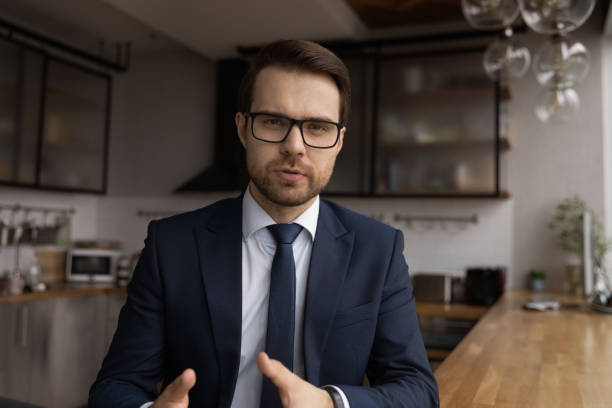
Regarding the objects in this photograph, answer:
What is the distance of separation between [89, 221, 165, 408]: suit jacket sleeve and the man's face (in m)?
0.30

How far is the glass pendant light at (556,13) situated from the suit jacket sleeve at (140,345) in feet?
4.88

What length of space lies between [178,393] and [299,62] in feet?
2.18

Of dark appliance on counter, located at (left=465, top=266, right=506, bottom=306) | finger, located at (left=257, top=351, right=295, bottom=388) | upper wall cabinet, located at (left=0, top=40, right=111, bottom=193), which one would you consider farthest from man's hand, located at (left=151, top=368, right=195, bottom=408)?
upper wall cabinet, located at (left=0, top=40, right=111, bottom=193)

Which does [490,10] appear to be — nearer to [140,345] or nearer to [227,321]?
[227,321]

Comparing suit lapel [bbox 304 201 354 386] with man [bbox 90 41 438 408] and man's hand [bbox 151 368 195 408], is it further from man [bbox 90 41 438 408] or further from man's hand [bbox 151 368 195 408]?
man's hand [bbox 151 368 195 408]

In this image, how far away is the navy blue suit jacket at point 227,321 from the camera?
3.57 ft

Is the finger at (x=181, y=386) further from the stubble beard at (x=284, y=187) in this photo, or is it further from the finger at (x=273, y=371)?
the stubble beard at (x=284, y=187)

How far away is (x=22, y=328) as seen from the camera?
3.40 m

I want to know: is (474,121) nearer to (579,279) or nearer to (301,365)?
(579,279)

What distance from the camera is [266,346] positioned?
109 cm

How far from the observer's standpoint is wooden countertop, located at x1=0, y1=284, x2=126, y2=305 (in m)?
3.38

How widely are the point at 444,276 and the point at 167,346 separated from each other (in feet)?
9.51

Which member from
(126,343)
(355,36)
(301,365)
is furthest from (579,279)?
(126,343)

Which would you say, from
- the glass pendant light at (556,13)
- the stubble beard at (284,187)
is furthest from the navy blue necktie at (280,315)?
the glass pendant light at (556,13)
